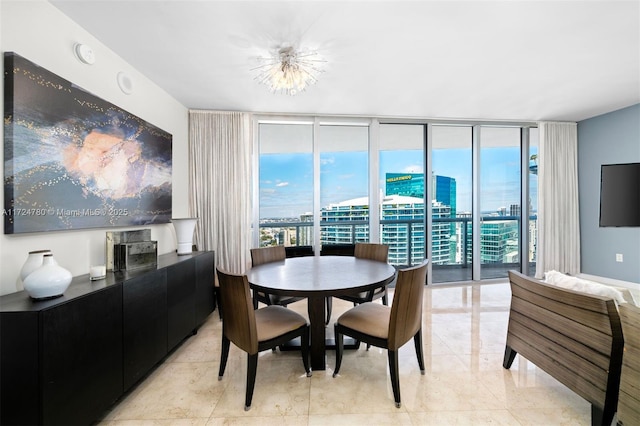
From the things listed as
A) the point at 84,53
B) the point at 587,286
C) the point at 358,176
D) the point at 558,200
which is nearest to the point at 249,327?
the point at 587,286

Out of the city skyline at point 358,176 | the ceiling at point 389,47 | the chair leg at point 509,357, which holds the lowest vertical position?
the chair leg at point 509,357

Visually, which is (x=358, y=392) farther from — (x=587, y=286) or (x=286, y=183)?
(x=286, y=183)

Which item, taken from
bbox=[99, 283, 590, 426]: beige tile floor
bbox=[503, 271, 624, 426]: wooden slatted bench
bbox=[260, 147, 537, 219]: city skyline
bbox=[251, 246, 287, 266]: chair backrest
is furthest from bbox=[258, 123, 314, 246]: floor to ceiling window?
bbox=[503, 271, 624, 426]: wooden slatted bench

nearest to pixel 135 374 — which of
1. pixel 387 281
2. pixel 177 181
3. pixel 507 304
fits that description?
pixel 387 281

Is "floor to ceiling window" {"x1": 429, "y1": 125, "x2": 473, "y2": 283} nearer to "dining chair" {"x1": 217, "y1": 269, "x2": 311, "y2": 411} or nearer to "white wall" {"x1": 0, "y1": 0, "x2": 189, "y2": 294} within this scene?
"dining chair" {"x1": 217, "y1": 269, "x2": 311, "y2": 411}

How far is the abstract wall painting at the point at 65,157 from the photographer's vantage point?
1.40 m

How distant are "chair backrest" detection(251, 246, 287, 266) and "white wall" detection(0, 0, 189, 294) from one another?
3.66ft

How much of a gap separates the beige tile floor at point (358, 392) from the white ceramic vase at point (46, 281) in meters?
0.90

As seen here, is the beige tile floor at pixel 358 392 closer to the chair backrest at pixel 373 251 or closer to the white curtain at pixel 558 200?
the chair backrest at pixel 373 251

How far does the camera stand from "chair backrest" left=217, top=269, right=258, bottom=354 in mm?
1534

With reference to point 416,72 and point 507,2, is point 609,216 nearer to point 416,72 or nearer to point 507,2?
point 507,2

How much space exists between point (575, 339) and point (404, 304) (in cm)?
97

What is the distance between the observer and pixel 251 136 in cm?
366

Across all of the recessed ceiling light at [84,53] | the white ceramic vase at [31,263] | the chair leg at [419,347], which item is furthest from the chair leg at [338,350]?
the recessed ceiling light at [84,53]
